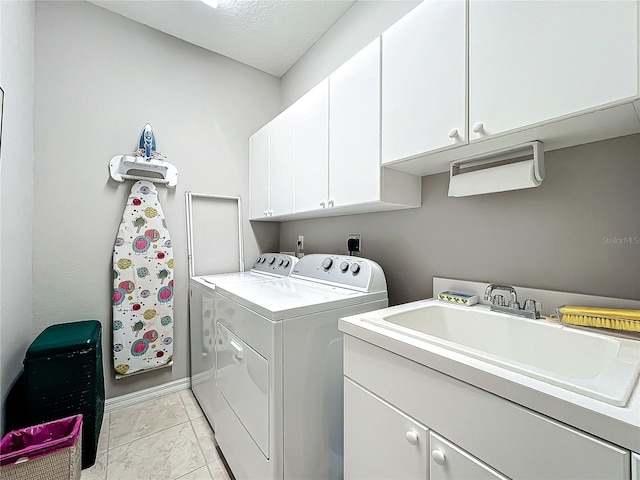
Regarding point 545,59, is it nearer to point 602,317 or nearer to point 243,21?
point 602,317

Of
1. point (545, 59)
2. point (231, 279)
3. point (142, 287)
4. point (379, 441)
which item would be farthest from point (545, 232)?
point (142, 287)

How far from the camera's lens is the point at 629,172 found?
2.97 ft

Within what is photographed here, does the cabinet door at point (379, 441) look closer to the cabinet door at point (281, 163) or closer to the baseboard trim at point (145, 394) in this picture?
the cabinet door at point (281, 163)

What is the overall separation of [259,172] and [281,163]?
42cm

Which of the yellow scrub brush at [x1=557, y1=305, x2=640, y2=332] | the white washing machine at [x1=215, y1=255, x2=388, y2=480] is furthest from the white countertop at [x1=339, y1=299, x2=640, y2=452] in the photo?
the white washing machine at [x1=215, y1=255, x2=388, y2=480]

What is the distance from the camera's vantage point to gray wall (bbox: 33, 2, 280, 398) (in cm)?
183

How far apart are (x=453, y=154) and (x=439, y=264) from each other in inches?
23.0

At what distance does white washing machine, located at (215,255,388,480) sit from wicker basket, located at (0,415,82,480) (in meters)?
0.70

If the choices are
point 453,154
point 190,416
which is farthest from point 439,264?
point 190,416

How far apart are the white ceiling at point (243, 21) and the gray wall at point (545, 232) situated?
164 cm

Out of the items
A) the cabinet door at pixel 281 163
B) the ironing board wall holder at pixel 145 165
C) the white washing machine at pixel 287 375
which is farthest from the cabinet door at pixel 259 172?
the white washing machine at pixel 287 375

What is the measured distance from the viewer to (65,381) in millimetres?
1515

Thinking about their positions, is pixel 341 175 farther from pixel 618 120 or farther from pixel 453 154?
pixel 618 120

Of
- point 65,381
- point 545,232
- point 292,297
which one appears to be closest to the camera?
point 545,232
